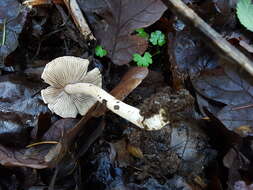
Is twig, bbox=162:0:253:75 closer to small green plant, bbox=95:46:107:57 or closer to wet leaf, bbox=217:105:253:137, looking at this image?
wet leaf, bbox=217:105:253:137

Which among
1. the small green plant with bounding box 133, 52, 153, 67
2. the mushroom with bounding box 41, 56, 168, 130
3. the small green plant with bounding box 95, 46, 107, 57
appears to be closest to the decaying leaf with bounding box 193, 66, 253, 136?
the small green plant with bounding box 133, 52, 153, 67

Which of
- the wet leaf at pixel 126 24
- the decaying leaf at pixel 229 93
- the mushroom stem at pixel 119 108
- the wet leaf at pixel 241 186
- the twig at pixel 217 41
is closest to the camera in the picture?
the twig at pixel 217 41

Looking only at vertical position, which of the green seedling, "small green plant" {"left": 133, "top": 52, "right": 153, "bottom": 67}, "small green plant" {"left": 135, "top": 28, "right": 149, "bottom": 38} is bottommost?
"small green plant" {"left": 133, "top": 52, "right": 153, "bottom": 67}

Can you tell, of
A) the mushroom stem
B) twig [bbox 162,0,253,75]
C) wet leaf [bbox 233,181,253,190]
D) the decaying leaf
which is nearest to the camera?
twig [bbox 162,0,253,75]

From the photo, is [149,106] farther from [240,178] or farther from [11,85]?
[11,85]

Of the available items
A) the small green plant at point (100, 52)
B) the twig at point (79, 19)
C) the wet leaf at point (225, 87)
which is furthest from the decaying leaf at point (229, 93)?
the twig at point (79, 19)

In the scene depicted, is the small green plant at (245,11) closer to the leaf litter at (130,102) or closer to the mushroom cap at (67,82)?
the leaf litter at (130,102)

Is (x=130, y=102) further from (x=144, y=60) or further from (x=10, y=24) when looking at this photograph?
(x=10, y=24)

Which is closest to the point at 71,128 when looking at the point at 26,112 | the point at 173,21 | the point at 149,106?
the point at 26,112

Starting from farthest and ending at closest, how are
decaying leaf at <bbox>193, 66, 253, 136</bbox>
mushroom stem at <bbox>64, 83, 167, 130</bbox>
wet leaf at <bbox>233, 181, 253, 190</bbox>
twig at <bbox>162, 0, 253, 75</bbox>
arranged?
1. decaying leaf at <bbox>193, 66, 253, 136</bbox>
2. mushroom stem at <bbox>64, 83, 167, 130</bbox>
3. wet leaf at <bbox>233, 181, 253, 190</bbox>
4. twig at <bbox>162, 0, 253, 75</bbox>
